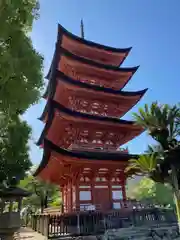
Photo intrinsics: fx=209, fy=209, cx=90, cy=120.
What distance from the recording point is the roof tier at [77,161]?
Result: 11078 millimetres

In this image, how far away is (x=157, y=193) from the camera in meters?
28.4

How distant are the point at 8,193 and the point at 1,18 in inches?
362

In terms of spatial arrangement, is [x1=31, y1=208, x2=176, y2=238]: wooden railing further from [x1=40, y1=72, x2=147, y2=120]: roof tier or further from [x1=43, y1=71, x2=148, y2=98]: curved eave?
[x1=43, y1=71, x2=148, y2=98]: curved eave

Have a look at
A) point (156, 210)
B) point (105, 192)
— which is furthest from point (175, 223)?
point (105, 192)

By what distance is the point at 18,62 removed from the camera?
5.97 meters

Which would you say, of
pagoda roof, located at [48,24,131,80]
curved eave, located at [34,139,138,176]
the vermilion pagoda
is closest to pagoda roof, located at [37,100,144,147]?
the vermilion pagoda

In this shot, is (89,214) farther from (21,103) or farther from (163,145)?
(21,103)

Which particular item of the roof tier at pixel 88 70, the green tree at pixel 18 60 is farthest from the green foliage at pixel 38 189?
the green tree at pixel 18 60

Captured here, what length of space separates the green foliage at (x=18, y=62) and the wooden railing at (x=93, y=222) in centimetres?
618

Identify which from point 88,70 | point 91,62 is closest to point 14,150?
point 88,70

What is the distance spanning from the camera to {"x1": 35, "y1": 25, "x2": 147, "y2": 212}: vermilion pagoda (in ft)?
40.9

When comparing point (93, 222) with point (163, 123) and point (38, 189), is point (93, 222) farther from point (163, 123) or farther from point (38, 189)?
point (38, 189)

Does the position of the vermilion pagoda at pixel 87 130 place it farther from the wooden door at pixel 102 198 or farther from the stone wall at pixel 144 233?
the stone wall at pixel 144 233

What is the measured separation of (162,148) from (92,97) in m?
7.06
